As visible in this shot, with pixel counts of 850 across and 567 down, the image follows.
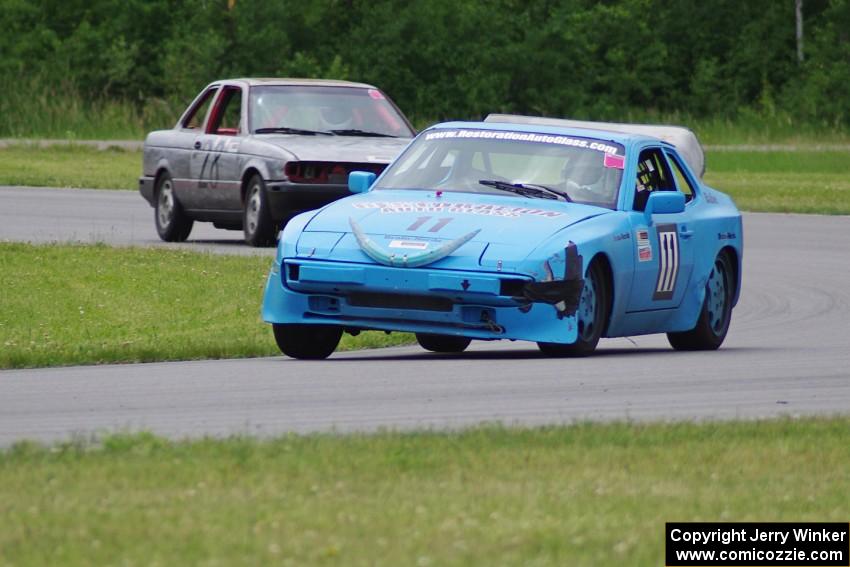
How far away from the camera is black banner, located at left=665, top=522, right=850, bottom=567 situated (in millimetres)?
5871

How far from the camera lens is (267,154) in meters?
19.7

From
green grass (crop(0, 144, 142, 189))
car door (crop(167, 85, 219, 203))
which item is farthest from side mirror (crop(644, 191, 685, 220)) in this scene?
green grass (crop(0, 144, 142, 189))

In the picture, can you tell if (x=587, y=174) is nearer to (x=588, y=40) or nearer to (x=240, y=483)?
(x=240, y=483)

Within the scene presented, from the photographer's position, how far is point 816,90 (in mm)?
57094

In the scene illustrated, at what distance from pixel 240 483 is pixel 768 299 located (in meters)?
10.5

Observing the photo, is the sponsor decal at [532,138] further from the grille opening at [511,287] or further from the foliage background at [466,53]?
the foliage background at [466,53]

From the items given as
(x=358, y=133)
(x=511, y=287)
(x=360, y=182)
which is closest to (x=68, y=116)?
(x=358, y=133)

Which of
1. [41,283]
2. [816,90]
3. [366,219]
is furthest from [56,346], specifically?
[816,90]

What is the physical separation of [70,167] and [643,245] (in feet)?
85.6

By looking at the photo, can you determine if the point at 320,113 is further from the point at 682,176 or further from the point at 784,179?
the point at 784,179

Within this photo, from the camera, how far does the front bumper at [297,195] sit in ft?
63.6

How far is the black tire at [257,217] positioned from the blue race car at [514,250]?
6.86 meters

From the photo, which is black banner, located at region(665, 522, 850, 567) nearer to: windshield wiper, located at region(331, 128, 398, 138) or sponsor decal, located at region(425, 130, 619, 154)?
sponsor decal, located at region(425, 130, 619, 154)

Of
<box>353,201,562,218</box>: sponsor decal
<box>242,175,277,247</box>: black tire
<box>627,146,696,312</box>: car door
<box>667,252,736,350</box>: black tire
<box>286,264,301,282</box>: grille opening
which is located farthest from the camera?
<box>242,175,277,247</box>: black tire
